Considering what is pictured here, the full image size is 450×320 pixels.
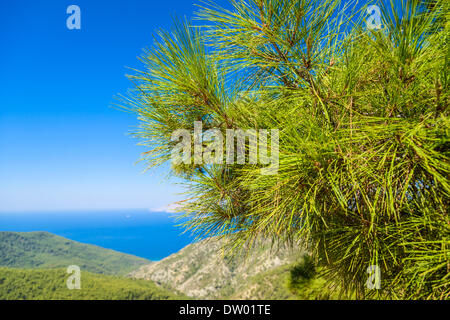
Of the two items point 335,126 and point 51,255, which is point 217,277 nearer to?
point 335,126

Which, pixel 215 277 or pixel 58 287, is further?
pixel 215 277

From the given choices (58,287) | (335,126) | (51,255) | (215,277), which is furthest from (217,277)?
(51,255)

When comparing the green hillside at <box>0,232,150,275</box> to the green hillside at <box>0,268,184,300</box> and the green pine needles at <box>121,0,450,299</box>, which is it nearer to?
the green hillside at <box>0,268,184,300</box>

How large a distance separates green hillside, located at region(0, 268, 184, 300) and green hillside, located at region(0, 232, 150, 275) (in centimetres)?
4844

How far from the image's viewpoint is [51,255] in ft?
383

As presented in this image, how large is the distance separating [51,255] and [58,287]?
83.3 m

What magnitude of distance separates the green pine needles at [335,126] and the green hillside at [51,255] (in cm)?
12685

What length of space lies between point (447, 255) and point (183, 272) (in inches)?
3652

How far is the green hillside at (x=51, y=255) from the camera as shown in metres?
105

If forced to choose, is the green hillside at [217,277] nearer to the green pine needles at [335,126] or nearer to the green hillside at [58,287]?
the green hillside at [58,287]

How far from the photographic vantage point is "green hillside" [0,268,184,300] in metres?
50.9
